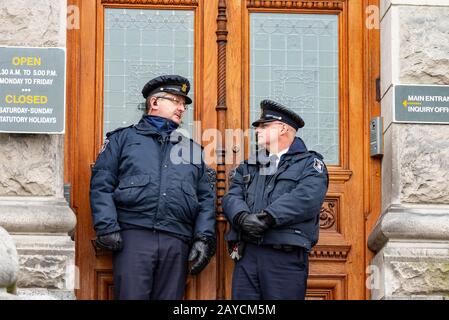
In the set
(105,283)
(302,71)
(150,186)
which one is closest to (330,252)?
(302,71)

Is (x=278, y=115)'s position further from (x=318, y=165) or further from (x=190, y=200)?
(x=190, y=200)

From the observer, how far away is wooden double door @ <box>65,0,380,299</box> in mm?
12977

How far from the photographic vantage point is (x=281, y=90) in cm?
1324

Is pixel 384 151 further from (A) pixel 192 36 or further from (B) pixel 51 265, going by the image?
(B) pixel 51 265

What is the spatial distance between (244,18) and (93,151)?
1461 millimetres

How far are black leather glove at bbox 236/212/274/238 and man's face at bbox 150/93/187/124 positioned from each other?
976 mm

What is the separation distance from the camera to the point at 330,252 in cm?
1299

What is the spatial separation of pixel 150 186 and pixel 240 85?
1.24 m

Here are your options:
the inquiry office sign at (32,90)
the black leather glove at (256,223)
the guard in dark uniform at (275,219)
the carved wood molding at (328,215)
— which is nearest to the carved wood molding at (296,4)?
the guard in dark uniform at (275,219)

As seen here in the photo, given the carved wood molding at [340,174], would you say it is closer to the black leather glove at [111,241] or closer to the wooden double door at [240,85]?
the wooden double door at [240,85]

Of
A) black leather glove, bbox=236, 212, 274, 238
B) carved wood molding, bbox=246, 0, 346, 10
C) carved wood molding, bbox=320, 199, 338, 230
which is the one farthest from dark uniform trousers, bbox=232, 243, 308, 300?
carved wood molding, bbox=246, 0, 346, 10

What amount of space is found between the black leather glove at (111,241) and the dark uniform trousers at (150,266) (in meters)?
0.05

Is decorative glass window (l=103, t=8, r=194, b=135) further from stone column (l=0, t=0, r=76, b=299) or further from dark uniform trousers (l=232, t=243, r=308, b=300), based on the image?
dark uniform trousers (l=232, t=243, r=308, b=300)
